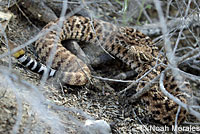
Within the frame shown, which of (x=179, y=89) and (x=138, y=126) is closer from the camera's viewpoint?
(x=138, y=126)

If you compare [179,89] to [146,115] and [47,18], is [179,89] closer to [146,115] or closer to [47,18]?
[146,115]

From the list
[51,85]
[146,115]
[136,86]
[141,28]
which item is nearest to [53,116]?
[51,85]

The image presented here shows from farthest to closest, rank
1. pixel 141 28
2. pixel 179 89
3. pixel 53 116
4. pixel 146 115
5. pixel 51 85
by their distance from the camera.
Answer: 1. pixel 141 28
2. pixel 179 89
3. pixel 146 115
4. pixel 51 85
5. pixel 53 116

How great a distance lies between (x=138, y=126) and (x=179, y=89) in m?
1.43

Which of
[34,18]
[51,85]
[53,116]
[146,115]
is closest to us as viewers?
[53,116]

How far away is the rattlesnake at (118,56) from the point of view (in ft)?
14.3

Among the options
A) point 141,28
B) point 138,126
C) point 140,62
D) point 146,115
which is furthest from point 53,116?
point 141,28

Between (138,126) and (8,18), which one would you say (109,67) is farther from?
(8,18)

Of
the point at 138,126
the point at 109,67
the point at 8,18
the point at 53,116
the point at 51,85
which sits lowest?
the point at 138,126

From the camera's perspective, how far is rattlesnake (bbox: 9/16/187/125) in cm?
434

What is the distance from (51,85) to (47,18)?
1934 millimetres

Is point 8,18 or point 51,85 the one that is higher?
point 8,18

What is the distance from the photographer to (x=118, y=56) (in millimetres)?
5676

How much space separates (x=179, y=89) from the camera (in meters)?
4.90
